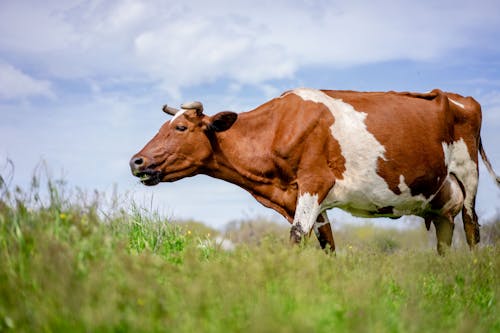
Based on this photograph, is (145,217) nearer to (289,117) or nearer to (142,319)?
(289,117)

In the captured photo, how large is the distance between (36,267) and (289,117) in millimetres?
4973

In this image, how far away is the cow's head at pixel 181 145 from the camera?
981 cm

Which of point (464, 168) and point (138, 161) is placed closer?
point (138, 161)

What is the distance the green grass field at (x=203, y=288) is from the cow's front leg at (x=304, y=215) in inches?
46.4

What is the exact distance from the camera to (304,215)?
364 inches

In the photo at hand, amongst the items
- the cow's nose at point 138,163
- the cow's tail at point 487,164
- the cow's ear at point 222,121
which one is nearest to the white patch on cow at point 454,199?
the cow's tail at point 487,164

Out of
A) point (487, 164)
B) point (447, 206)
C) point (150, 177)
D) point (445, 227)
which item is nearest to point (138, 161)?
point (150, 177)

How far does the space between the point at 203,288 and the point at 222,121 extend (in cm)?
492

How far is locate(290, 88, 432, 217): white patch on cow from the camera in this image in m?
9.66

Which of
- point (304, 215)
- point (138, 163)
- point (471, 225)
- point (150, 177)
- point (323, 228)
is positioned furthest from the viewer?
point (471, 225)

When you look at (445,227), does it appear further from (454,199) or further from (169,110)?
(169,110)

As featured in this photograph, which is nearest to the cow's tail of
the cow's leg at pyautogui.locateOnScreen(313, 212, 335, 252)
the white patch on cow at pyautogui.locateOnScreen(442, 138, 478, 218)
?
the white patch on cow at pyautogui.locateOnScreen(442, 138, 478, 218)

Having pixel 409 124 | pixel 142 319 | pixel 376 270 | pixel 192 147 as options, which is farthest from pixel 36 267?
pixel 409 124

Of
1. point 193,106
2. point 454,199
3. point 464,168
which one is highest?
point 193,106
